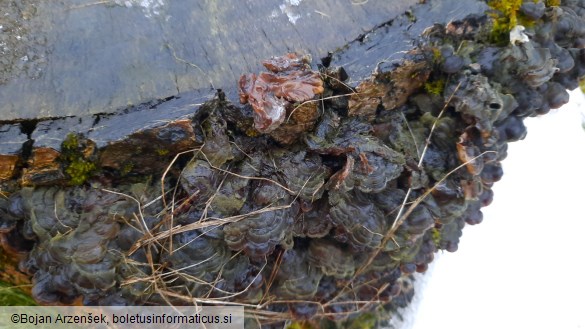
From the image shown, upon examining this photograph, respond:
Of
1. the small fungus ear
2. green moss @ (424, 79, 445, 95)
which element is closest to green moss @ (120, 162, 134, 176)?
the small fungus ear

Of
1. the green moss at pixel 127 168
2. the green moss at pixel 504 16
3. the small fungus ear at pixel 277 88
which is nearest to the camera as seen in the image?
the small fungus ear at pixel 277 88

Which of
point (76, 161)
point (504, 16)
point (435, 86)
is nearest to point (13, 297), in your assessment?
point (76, 161)

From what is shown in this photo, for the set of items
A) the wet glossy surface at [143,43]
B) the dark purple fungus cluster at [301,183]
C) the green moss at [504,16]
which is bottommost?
the dark purple fungus cluster at [301,183]

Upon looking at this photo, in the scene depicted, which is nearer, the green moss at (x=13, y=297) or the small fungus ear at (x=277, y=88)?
the small fungus ear at (x=277, y=88)

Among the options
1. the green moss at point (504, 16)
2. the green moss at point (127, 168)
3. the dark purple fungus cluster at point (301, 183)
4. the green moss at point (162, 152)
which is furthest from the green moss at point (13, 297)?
the green moss at point (504, 16)

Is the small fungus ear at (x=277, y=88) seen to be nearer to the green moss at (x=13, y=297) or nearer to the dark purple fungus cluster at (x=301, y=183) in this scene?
the dark purple fungus cluster at (x=301, y=183)

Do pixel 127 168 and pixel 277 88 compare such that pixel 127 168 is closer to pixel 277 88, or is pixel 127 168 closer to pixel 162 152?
pixel 162 152

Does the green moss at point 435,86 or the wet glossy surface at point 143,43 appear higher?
the wet glossy surface at point 143,43

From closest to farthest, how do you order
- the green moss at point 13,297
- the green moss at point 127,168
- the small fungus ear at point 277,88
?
the small fungus ear at point 277,88 < the green moss at point 127,168 < the green moss at point 13,297
